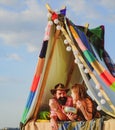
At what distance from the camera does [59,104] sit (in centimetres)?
827

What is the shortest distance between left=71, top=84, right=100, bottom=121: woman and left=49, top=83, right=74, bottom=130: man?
17 cm

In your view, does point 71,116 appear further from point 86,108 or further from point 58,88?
point 58,88

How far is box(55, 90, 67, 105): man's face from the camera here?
27.5 ft

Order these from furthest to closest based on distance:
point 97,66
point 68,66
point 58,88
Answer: point 68,66
point 58,88
point 97,66

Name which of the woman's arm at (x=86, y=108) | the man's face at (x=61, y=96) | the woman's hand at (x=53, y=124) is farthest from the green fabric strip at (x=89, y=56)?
the woman's hand at (x=53, y=124)

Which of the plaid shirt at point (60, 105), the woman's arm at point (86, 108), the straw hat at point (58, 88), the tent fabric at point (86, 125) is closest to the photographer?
the tent fabric at point (86, 125)

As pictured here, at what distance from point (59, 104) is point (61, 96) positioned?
250 millimetres

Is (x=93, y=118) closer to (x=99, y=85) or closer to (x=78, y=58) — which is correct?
(x=99, y=85)

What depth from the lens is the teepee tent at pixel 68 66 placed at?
25.0ft

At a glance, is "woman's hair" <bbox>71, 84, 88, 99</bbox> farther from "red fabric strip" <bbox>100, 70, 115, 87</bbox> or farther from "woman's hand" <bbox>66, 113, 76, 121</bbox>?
"red fabric strip" <bbox>100, 70, 115, 87</bbox>

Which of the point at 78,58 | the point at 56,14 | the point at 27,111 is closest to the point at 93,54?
the point at 78,58

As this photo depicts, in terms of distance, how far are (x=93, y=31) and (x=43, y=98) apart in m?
1.69

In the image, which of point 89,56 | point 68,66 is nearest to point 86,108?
point 89,56

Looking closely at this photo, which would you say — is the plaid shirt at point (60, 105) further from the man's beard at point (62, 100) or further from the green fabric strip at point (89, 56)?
the green fabric strip at point (89, 56)
